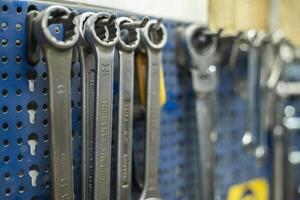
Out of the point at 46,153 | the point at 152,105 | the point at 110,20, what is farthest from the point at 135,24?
the point at 46,153

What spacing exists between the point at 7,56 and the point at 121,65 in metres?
0.18

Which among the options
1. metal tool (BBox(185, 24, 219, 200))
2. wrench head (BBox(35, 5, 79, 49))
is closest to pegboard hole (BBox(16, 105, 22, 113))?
wrench head (BBox(35, 5, 79, 49))

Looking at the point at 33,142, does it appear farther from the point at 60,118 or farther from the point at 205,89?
the point at 205,89

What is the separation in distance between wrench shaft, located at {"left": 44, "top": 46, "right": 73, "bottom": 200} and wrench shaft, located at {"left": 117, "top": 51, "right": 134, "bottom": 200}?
0.37 ft

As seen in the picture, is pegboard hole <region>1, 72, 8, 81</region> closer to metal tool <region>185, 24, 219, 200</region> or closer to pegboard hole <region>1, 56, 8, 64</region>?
pegboard hole <region>1, 56, 8, 64</region>

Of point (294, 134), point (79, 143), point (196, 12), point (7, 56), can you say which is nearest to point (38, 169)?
point (79, 143)

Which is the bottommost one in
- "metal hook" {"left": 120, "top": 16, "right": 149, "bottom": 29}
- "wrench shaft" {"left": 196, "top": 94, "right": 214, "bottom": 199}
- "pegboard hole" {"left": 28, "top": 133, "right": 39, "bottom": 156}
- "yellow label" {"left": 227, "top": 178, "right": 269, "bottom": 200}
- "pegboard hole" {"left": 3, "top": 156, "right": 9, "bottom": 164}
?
"yellow label" {"left": 227, "top": 178, "right": 269, "bottom": 200}

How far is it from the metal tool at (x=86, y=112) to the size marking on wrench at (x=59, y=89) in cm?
4

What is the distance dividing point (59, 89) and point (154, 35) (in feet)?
0.84

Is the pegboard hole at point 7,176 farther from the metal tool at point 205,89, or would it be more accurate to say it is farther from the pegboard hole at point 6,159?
the metal tool at point 205,89

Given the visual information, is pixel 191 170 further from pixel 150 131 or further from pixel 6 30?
pixel 6 30

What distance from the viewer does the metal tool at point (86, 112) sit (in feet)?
2.06

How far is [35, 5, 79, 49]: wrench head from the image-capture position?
0.56 metres

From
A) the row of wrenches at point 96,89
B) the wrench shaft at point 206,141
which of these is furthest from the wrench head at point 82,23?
the wrench shaft at point 206,141
